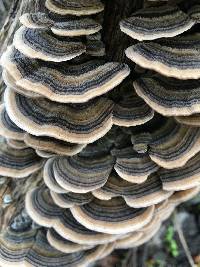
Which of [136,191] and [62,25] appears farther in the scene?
[136,191]

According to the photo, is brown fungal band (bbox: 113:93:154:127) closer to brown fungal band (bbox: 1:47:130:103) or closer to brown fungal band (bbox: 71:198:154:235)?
brown fungal band (bbox: 1:47:130:103)

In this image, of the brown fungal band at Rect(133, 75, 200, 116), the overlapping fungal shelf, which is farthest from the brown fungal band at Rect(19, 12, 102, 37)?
the brown fungal band at Rect(133, 75, 200, 116)

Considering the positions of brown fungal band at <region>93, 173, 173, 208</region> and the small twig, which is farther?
the small twig

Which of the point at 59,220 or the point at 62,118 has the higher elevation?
the point at 62,118

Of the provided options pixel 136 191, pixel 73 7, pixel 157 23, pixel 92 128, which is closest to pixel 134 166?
pixel 136 191

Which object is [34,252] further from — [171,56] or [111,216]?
[171,56]

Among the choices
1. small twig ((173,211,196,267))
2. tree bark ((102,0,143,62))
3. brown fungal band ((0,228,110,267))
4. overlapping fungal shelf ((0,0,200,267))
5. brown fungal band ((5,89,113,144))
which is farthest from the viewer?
small twig ((173,211,196,267))

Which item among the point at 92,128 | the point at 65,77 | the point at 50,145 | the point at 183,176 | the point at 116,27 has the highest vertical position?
the point at 116,27
